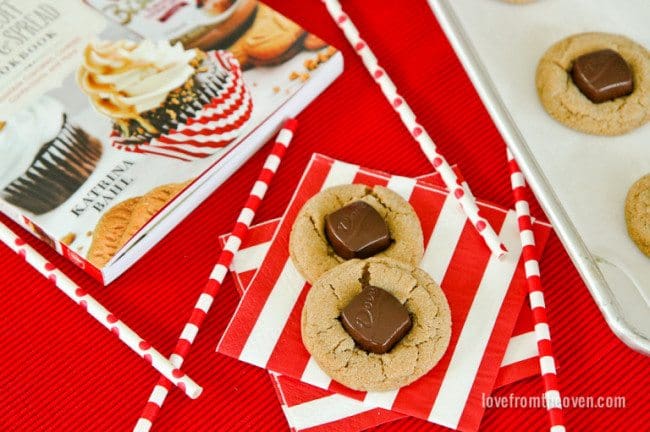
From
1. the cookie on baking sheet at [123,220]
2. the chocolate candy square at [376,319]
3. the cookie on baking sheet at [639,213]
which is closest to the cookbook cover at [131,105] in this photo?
the cookie on baking sheet at [123,220]

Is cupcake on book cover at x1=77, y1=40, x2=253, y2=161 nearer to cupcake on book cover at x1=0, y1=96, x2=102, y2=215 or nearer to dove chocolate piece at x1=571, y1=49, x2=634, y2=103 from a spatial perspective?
cupcake on book cover at x1=0, y1=96, x2=102, y2=215

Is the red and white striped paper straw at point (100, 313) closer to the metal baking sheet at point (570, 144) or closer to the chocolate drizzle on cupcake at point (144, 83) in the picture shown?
the chocolate drizzle on cupcake at point (144, 83)

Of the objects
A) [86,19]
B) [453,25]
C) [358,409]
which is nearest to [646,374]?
[358,409]

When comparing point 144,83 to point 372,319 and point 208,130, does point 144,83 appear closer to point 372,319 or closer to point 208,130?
point 208,130

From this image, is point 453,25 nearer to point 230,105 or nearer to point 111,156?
point 230,105

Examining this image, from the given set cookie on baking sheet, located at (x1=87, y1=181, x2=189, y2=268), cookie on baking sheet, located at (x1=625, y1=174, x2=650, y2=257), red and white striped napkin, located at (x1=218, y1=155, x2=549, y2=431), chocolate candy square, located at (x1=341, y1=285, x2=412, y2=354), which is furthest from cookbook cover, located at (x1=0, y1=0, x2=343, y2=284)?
cookie on baking sheet, located at (x1=625, y1=174, x2=650, y2=257)

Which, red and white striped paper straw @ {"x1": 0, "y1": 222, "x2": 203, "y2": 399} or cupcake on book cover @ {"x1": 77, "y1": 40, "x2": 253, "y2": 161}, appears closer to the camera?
red and white striped paper straw @ {"x1": 0, "y1": 222, "x2": 203, "y2": 399}
